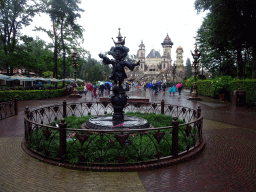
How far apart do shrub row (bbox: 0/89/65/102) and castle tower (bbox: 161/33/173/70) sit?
276ft

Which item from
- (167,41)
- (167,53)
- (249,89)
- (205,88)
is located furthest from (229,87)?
(167,41)

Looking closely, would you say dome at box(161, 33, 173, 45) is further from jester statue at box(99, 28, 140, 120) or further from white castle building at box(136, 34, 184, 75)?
jester statue at box(99, 28, 140, 120)

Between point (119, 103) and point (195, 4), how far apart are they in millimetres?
18455

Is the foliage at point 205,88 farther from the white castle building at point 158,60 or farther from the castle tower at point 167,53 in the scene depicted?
the castle tower at point 167,53

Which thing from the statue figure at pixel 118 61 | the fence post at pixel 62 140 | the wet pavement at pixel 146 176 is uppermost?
the statue figure at pixel 118 61

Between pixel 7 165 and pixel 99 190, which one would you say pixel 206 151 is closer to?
pixel 99 190

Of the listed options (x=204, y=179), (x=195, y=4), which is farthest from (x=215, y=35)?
(x=204, y=179)

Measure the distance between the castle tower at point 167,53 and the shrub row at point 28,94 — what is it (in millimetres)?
83998

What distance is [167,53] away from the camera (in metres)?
104

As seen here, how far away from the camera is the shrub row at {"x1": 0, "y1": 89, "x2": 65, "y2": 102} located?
675 inches

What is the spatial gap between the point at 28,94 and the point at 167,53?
306ft

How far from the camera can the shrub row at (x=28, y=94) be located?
56.3 ft

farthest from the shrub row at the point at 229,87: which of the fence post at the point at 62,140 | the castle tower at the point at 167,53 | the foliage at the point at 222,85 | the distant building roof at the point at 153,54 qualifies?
the distant building roof at the point at 153,54

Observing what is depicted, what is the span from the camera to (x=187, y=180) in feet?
12.9
